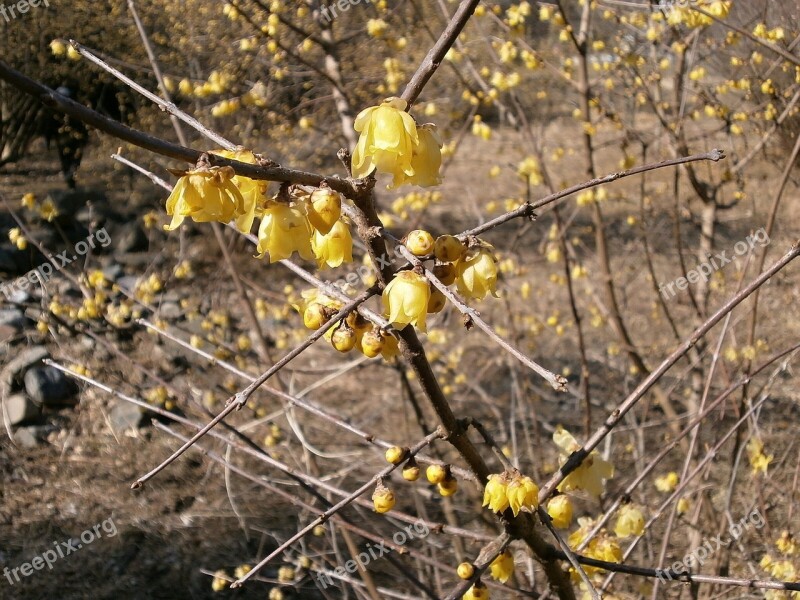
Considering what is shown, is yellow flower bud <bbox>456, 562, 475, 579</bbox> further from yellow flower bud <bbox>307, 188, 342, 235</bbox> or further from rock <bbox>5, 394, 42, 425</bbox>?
rock <bbox>5, 394, 42, 425</bbox>

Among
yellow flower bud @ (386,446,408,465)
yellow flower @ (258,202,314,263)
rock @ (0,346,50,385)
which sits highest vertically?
yellow flower @ (258,202,314,263)

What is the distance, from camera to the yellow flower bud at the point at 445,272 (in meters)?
1.10

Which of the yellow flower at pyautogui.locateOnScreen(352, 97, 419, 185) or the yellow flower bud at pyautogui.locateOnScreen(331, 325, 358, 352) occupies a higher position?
the yellow flower at pyautogui.locateOnScreen(352, 97, 419, 185)

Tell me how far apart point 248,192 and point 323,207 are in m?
0.16

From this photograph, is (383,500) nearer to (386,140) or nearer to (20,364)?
(386,140)

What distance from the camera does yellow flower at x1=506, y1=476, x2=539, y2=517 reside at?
4.04 ft

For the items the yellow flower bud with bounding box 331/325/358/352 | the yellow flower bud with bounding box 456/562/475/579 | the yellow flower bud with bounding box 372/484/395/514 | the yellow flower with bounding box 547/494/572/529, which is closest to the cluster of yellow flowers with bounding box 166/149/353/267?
the yellow flower bud with bounding box 331/325/358/352

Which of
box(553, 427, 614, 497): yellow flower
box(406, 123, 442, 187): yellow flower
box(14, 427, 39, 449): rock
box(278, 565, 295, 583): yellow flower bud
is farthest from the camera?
box(14, 427, 39, 449): rock

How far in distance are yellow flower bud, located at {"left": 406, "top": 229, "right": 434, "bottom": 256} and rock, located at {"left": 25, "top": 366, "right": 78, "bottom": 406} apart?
575 centimetres

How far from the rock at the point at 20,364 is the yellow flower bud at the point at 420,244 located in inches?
230

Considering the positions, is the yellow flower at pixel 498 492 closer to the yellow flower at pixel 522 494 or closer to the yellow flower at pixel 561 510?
the yellow flower at pixel 522 494

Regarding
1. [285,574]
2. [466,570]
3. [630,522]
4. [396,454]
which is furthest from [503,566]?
[285,574]

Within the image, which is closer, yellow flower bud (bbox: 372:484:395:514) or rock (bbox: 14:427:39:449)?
yellow flower bud (bbox: 372:484:395:514)

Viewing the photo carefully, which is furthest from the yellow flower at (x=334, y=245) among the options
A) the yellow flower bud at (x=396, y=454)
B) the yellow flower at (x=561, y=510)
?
the yellow flower at (x=561, y=510)
